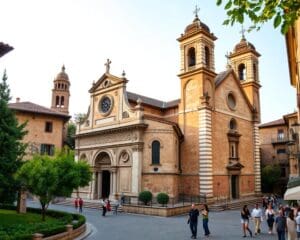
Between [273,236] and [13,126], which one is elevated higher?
[13,126]

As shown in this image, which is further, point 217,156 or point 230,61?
point 230,61

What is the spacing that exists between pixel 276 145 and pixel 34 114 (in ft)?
120

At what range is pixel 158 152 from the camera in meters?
31.6

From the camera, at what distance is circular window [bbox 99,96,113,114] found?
3712 centimetres

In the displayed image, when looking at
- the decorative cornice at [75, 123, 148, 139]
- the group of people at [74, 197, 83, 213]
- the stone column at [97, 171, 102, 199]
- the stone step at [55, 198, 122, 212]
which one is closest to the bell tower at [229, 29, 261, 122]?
the decorative cornice at [75, 123, 148, 139]

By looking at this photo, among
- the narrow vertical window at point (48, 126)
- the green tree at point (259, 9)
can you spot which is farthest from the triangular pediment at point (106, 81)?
the green tree at point (259, 9)

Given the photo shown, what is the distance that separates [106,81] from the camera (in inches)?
1501

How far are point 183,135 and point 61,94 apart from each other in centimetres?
3540

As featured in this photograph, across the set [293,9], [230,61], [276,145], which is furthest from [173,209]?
[276,145]

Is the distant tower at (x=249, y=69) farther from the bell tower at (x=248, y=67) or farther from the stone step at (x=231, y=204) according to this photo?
the stone step at (x=231, y=204)

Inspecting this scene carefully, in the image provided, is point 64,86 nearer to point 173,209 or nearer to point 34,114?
point 34,114

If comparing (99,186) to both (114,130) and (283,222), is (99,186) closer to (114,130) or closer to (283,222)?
(114,130)

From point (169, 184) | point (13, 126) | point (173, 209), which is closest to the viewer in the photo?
point (13, 126)

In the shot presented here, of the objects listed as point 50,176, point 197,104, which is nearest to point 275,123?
point 197,104
